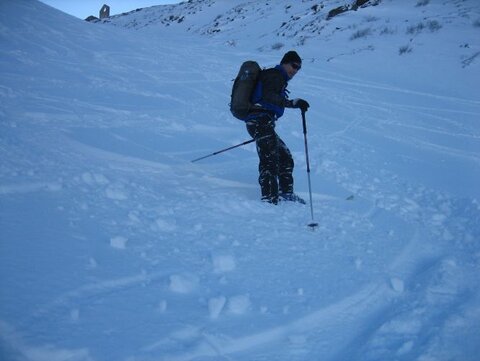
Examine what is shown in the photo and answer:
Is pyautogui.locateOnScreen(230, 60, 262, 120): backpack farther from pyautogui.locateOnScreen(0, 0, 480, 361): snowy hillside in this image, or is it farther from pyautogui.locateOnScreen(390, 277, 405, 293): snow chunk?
pyautogui.locateOnScreen(390, 277, 405, 293): snow chunk

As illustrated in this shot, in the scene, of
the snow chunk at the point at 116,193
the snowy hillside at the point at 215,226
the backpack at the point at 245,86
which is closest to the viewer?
the snowy hillside at the point at 215,226

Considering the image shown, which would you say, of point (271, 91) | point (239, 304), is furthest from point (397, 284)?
point (271, 91)

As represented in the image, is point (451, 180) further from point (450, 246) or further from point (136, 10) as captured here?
point (136, 10)

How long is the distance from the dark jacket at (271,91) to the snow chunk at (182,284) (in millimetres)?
2425

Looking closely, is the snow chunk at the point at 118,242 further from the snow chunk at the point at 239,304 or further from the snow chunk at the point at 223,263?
the snow chunk at the point at 239,304

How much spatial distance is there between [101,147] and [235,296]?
11.7 ft

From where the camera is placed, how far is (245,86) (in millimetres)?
4559

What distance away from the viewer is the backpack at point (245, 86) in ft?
14.9

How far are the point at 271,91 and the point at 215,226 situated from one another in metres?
1.73

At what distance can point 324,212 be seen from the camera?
4711 mm

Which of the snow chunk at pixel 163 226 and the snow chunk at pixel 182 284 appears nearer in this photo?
the snow chunk at pixel 182 284


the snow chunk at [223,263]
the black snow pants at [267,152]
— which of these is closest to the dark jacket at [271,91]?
the black snow pants at [267,152]

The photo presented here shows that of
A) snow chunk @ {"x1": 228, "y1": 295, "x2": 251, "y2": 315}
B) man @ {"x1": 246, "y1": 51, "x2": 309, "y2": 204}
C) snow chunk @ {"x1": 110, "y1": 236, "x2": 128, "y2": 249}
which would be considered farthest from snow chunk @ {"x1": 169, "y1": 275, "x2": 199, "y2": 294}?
Answer: man @ {"x1": 246, "y1": 51, "x2": 309, "y2": 204}

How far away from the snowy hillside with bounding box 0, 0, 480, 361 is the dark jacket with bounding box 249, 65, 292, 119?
3.68 ft
